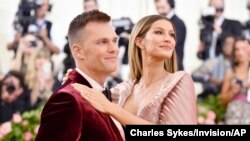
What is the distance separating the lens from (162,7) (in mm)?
1960

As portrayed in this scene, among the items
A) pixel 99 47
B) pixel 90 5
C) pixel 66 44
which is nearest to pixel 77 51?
pixel 99 47

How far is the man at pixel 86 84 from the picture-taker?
4.30ft

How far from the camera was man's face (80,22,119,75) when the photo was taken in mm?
1398

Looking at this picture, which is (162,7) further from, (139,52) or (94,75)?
(94,75)

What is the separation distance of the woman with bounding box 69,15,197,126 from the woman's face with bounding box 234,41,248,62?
692mm

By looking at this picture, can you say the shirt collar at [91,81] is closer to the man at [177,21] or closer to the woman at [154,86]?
the woman at [154,86]

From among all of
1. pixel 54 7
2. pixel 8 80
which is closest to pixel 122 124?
pixel 54 7

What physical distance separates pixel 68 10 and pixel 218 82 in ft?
2.27

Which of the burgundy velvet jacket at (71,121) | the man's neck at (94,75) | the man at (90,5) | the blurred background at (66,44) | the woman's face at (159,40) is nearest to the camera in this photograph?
the burgundy velvet jacket at (71,121)

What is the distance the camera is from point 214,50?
231cm

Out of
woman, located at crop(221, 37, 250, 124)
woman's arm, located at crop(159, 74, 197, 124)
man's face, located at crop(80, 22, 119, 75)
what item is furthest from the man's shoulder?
woman, located at crop(221, 37, 250, 124)

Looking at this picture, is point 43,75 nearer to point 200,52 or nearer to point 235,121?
point 200,52

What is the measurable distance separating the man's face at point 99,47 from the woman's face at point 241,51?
2.92ft

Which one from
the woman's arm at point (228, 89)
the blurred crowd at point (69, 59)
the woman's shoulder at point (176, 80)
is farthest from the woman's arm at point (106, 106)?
the woman's arm at point (228, 89)
